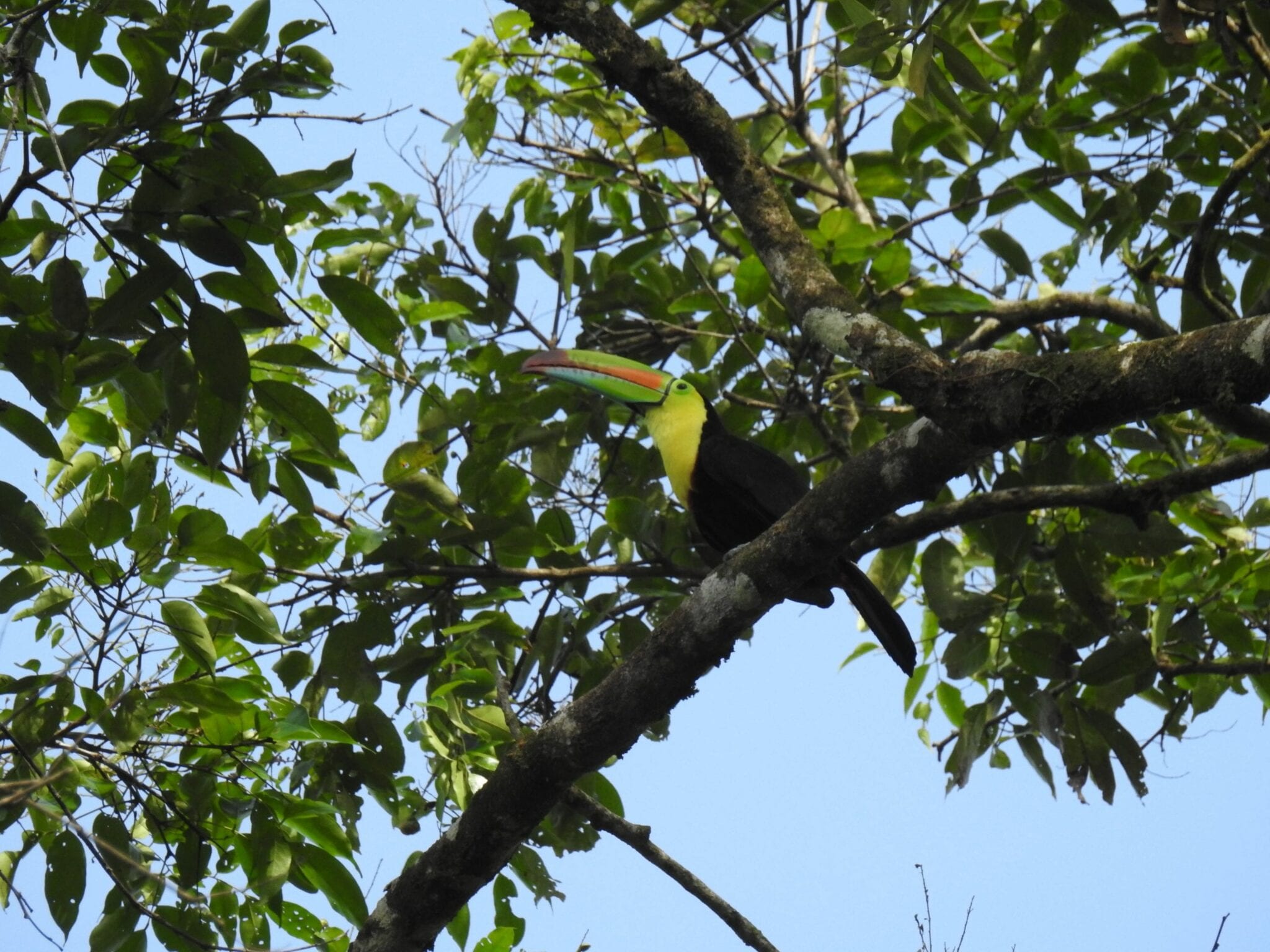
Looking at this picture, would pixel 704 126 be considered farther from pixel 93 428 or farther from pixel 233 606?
pixel 93 428

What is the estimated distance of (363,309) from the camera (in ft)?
8.39

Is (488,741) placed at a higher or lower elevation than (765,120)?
lower

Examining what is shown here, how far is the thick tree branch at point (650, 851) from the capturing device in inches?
103

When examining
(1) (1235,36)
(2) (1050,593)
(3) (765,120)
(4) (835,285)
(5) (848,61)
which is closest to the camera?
(5) (848,61)

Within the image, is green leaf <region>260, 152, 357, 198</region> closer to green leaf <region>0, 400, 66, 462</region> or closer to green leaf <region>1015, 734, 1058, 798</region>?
green leaf <region>0, 400, 66, 462</region>

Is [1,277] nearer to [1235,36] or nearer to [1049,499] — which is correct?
[1049,499]

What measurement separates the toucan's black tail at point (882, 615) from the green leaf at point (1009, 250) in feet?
3.68

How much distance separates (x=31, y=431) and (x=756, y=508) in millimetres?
2255

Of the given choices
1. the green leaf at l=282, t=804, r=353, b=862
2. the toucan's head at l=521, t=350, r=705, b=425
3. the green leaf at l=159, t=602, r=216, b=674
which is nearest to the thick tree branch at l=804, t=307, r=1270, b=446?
the green leaf at l=159, t=602, r=216, b=674

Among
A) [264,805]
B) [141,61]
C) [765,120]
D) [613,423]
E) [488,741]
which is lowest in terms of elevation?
[264,805]

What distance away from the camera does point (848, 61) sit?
2262mm

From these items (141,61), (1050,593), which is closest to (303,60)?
(141,61)

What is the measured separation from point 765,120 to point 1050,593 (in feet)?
6.36

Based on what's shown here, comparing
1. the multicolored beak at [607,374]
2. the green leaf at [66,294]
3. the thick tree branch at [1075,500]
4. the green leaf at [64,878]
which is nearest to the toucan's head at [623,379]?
the multicolored beak at [607,374]
